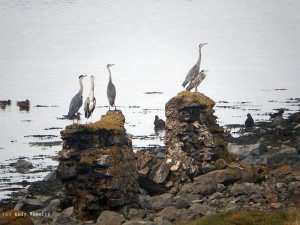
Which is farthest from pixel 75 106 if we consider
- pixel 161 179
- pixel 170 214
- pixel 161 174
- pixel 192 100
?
pixel 170 214

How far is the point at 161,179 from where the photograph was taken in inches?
1447

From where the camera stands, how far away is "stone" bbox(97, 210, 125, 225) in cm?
2949

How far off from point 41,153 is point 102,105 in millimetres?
23929

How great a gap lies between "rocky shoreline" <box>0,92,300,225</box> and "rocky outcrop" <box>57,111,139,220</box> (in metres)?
0.03

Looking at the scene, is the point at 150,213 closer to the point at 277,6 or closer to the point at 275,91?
the point at 275,91

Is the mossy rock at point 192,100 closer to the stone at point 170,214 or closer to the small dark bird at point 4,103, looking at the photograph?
the stone at point 170,214

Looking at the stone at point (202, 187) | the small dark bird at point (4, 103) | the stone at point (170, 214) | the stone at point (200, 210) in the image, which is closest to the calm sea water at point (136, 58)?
the small dark bird at point (4, 103)

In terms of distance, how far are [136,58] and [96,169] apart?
9270 centimetres

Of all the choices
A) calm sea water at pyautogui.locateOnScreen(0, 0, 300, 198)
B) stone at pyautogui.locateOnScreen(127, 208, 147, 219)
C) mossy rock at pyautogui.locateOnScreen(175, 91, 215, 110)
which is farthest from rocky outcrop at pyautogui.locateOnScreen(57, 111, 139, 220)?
calm sea water at pyautogui.locateOnScreen(0, 0, 300, 198)

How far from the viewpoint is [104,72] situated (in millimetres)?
104625

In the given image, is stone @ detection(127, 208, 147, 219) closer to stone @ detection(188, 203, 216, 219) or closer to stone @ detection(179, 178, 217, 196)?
stone @ detection(188, 203, 216, 219)

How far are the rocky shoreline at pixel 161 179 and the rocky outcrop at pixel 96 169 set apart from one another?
34 mm

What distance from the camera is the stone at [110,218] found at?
96.7 ft

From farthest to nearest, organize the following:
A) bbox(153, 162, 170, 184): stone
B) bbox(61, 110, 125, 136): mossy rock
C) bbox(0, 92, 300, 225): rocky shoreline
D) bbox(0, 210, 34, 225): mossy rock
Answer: bbox(153, 162, 170, 184): stone
bbox(61, 110, 125, 136): mossy rock
bbox(0, 92, 300, 225): rocky shoreline
bbox(0, 210, 34, 225): mossy rock
